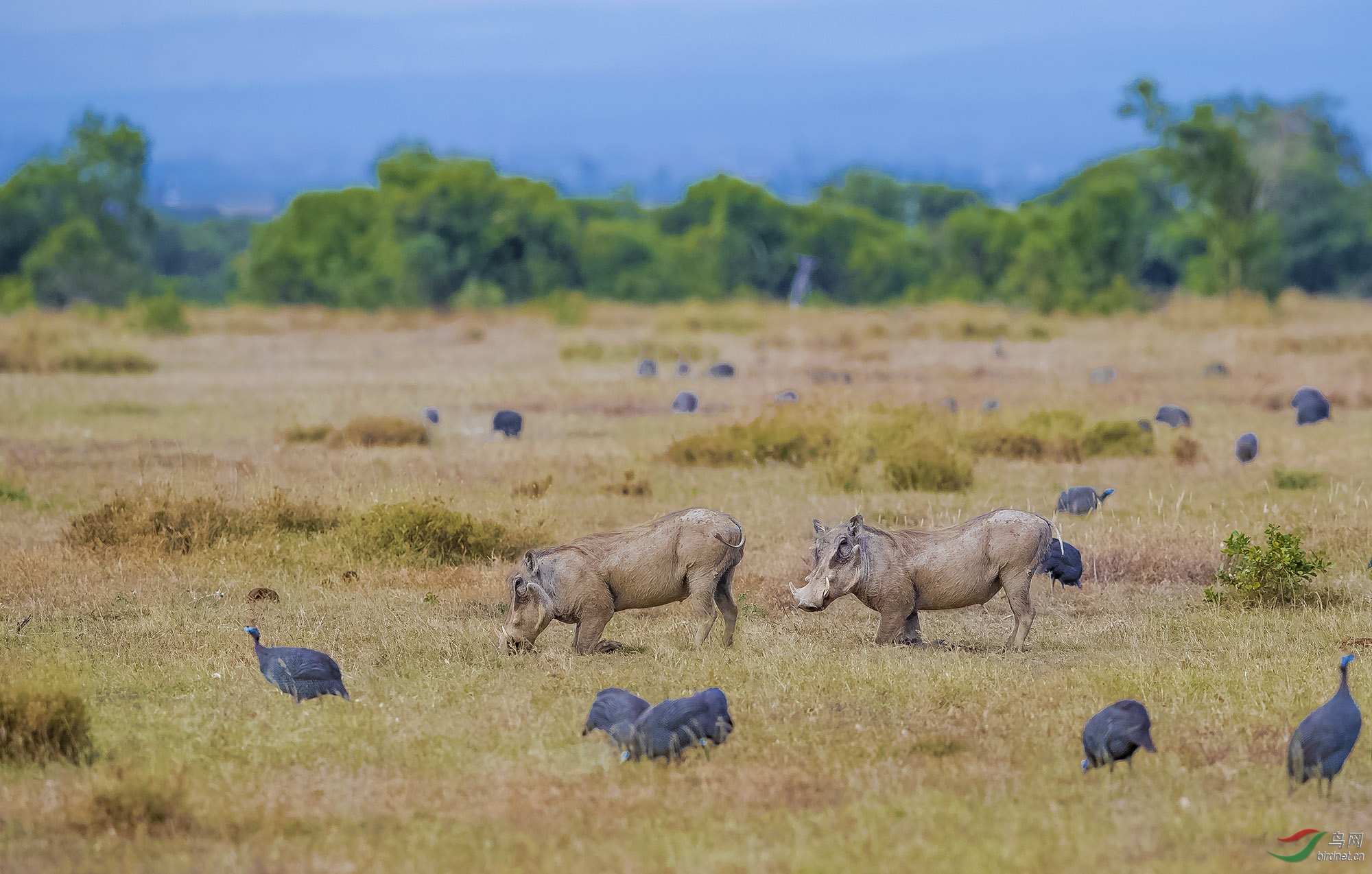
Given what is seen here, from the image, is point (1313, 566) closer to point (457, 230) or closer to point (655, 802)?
point (655, 802)

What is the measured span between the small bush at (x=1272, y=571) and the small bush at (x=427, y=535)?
210 inches

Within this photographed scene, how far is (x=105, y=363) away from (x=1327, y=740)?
25.9 m

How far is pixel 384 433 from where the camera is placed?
17234 mm

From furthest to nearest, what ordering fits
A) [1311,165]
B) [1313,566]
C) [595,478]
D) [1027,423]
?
1. [1311,165]
2. [1027,423]
3. [595,478]
4. [1313,566]

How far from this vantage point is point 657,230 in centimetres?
8881

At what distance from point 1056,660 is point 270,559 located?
19.5 feet

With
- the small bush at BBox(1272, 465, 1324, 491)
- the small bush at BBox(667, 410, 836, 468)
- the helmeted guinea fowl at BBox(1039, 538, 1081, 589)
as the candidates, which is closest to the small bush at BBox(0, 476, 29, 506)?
the small bush at BBox(667, 410, 836, 468)

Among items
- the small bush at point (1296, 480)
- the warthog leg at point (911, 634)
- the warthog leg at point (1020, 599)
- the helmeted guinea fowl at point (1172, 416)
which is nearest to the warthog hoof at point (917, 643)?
the warthog leg at point (911, 634)

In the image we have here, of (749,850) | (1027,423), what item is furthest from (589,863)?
(1027,423)

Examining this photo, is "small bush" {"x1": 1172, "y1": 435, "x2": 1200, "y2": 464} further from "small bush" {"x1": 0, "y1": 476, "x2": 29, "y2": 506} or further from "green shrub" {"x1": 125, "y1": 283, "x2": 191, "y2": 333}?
"green shrub" {"x1": 125, "y1": 283, "x2": 191, "y2": 333}

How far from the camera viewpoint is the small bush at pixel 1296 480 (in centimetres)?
1404

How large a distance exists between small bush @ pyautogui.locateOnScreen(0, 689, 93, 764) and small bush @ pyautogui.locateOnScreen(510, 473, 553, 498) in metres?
6.82

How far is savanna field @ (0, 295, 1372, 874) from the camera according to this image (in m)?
5.52

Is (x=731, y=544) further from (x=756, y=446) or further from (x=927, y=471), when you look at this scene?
(x=756, y=446)
